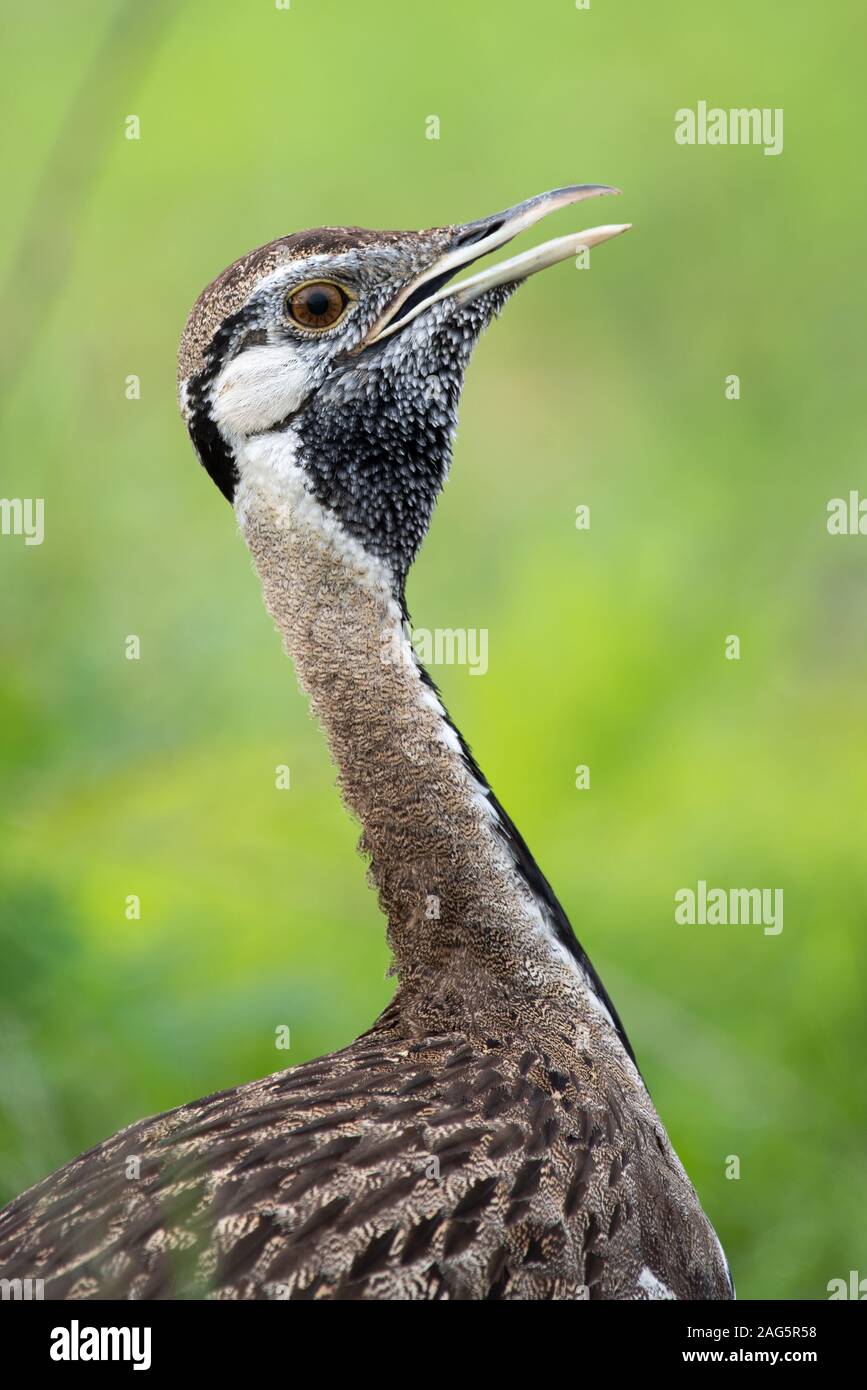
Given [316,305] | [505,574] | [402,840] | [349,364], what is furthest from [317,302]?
[505,574]

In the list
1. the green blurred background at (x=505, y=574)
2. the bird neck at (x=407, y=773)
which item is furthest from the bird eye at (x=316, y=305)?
the green blurred background at (x=505, y=574)

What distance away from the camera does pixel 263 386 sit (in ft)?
11.0

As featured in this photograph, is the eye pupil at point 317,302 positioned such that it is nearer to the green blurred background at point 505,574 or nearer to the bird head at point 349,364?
the bird head at point 349,364

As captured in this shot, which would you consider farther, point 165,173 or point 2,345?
point 165,173

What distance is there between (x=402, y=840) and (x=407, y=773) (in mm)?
138

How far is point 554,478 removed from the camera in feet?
26.5

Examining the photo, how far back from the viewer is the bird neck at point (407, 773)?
3.34 meters

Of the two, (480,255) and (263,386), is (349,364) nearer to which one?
(263,386)

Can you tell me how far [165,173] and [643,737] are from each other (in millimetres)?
4561

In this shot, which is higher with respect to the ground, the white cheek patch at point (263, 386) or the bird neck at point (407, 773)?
the white cheek patch at point (263, 386)

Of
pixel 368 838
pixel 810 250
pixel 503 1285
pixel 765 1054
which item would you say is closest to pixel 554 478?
pixel 810 250

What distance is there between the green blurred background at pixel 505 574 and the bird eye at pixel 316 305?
0.54 meters

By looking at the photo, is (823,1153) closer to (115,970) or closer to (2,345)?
(115,970)

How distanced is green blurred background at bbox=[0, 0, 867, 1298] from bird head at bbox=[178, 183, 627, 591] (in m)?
0.48
